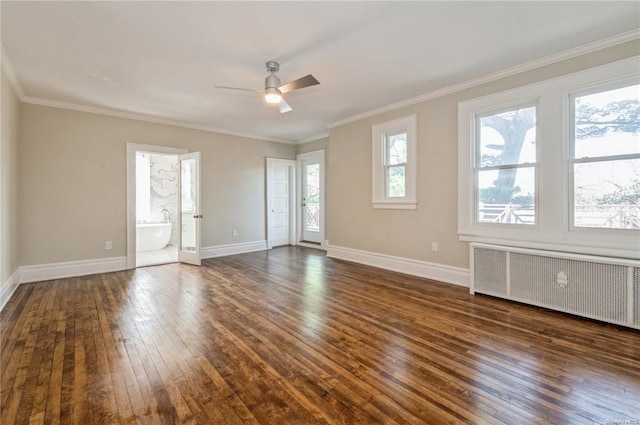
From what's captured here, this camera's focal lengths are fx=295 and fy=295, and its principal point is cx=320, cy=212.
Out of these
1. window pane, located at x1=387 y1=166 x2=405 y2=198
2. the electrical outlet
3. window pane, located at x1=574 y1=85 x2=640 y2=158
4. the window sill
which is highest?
window pane, located at x1=574 y1=85 x2=640 y2=158

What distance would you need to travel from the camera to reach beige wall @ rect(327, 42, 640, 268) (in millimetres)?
3521

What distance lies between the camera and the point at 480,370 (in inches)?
79.8

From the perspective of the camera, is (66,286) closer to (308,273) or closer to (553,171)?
(308,273)

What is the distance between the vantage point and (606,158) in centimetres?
296

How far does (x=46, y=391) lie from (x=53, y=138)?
4.14 meters

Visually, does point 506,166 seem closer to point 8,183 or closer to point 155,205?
point 8,183

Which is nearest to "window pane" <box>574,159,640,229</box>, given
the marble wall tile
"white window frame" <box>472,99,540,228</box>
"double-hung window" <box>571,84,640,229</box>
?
"double-hung window" <box>571,84,640,229</box>

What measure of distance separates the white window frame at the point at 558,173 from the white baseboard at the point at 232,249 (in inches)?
185

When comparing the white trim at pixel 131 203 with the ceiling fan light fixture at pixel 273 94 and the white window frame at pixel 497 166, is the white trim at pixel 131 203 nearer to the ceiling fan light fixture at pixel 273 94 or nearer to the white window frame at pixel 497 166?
the ceiling fan light fixture at pixel 273 94

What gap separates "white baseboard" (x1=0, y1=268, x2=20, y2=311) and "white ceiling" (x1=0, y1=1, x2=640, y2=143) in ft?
8.11

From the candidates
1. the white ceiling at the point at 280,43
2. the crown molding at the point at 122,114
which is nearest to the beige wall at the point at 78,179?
the crown molding at the point at 122,114

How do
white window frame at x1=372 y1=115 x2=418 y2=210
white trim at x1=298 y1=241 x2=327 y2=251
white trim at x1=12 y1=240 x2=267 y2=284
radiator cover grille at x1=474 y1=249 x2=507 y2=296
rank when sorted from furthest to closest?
1. white trim at x1=298 y1=241 x2=327 y2=251
2. white window frame at x1=372 y1=115 x2=418 y2=210
3. white trim at x1=12 y1=240 x2=267 y2=284
4. radiator cover grille at x1=474 y1=249 x2=507 y2=296

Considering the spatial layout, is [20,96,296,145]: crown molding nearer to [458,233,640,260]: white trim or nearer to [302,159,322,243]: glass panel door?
[302,159,322,243]: glass panel door

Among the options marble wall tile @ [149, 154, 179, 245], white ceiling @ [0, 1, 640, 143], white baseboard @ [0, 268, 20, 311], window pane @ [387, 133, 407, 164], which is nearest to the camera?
white ceiling @ [0, 1, 640, 143]
